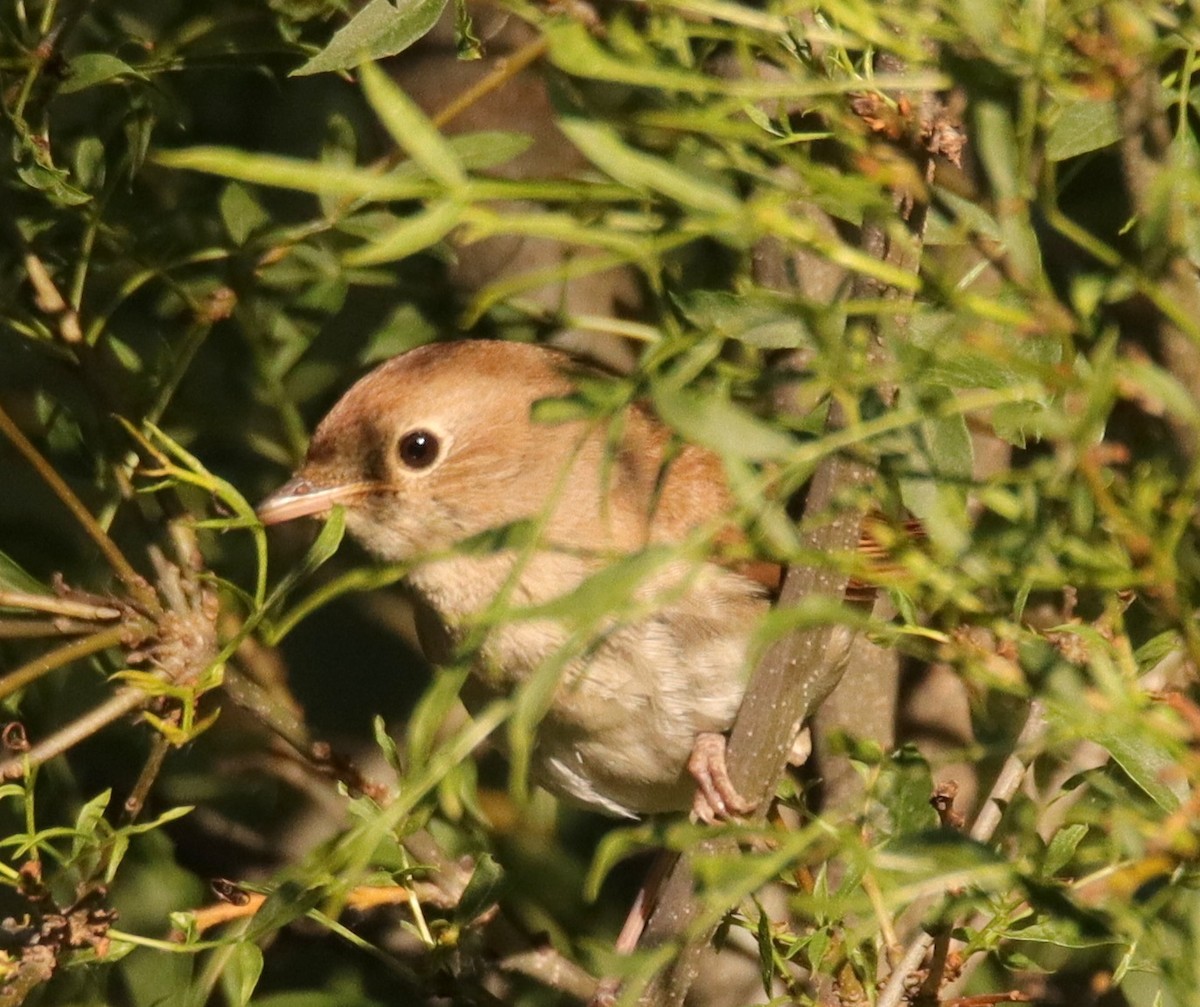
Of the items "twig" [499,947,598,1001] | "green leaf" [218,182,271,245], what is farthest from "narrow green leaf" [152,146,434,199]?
"twig" [499,947,598,1001]

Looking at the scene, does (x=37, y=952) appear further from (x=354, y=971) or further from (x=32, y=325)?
(x=354, y=971)

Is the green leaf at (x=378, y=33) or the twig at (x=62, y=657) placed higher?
the green leaf at (x=378, y=33)

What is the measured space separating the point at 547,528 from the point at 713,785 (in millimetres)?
789

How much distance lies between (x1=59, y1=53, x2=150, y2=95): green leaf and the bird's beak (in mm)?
730

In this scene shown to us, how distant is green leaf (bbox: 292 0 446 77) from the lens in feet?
6.34

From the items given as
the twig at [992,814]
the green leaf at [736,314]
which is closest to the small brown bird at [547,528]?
the twig at [992,814]

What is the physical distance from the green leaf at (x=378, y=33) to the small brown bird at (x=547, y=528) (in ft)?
1.91

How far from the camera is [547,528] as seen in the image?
2.76 m

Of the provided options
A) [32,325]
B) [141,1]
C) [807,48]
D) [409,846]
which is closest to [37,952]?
[409,846]

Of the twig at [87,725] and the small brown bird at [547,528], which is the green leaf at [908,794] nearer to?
the small brown bird at [547,528]

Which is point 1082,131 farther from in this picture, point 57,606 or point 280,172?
point 57,606

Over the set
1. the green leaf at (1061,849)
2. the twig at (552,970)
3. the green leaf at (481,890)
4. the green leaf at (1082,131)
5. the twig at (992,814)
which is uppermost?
the green leaf at (1082,131)

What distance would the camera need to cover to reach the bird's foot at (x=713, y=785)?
1862 millimetres

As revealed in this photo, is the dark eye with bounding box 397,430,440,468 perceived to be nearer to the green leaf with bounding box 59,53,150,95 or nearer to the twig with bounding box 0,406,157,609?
the twig with bounding box 0,406,157,609
